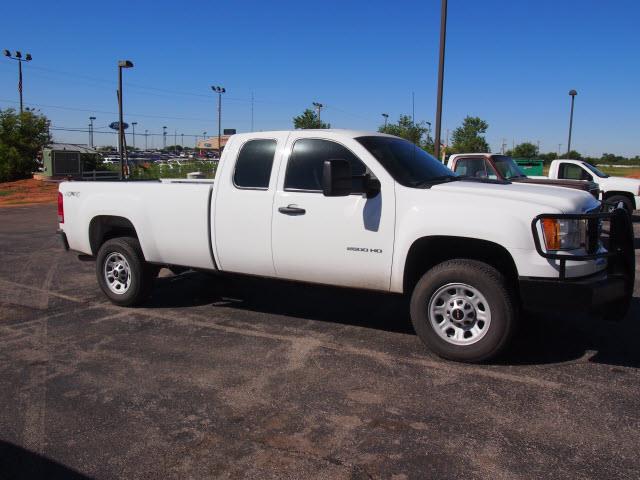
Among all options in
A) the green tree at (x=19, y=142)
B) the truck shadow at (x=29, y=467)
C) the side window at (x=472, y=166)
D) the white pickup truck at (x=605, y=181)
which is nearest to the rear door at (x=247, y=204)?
the truck shadow at (x=29, y=467)

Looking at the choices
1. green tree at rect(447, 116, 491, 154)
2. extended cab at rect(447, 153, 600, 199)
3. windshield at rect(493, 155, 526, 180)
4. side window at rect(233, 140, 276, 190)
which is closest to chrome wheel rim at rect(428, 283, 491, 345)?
side window at rect(233, 140, 276, 190)

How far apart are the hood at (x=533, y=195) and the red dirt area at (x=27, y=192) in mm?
22023

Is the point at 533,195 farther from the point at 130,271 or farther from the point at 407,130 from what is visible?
the point at 407,130

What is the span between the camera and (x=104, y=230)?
22.5ft

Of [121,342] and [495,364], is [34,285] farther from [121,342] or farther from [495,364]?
[495,364]

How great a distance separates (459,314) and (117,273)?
400cm

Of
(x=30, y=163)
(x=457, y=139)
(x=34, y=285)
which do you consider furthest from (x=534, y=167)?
(x=30, y=163)

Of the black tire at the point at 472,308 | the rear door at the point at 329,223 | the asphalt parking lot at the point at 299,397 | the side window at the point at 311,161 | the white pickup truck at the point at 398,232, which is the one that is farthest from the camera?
the side window at the point at 311,161

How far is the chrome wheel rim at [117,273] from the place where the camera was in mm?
6652

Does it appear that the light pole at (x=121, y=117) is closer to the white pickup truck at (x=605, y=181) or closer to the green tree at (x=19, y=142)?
the green tree at (x=19, y=142)

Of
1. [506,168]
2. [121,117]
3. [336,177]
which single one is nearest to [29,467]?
[336,177]

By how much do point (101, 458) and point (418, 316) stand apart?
265 centimetres

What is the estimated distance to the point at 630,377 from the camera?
4500 mm

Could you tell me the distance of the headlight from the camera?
171 inches
